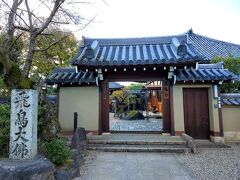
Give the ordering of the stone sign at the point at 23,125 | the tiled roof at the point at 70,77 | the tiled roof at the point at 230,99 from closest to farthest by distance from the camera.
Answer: the stone sign at the point at 23,125, the tiled roof at the point at 230,99, the tiled roof at the point at 70,77

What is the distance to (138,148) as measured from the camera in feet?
26.0

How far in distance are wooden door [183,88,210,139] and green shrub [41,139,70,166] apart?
6.11 meters

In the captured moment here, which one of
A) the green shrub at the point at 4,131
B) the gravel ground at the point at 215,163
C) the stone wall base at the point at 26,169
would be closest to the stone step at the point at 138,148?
the gravel ground at the point at 215,163

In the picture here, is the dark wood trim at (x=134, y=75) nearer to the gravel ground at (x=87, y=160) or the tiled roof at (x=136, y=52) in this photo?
the tiled roof at (x=136, y=52)

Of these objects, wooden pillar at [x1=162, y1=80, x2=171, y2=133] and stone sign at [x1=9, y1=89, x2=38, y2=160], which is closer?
stone sign at [x1=9, y1=89, x2=38, y2=160]

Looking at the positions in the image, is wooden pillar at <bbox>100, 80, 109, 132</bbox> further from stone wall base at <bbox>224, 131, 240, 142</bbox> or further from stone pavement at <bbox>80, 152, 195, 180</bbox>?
stone wall base at <bbox>224, 131, 240, 142</bbox>

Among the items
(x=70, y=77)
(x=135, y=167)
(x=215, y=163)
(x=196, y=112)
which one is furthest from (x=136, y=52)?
(x=215, y=163)

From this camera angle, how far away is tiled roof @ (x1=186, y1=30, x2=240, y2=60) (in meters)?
17.9

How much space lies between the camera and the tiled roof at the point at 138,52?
8773mm

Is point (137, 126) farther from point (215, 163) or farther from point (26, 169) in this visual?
point (26, 169)

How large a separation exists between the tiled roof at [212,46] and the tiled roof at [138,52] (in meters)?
7.21

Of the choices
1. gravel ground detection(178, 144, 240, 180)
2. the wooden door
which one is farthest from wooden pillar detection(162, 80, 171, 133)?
gravel ground detection(178, 144, 240, 180)

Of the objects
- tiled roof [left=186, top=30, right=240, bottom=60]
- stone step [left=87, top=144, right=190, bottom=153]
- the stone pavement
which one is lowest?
the stone pavement

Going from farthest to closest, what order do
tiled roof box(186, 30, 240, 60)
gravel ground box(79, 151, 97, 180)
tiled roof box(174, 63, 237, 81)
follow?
tiled roof box(186, 30, 240, 60), tiled roof box(174, 63, 237, 81), gravel ground box(79, 151, 97, 180)
